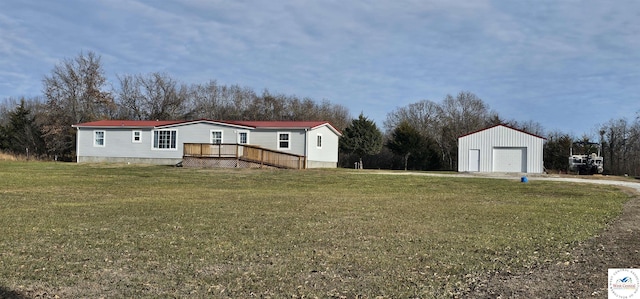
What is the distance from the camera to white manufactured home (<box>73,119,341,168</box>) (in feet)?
106

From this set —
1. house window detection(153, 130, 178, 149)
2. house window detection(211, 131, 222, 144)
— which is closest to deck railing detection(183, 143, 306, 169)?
house window detection(211, 131, 222, 144)

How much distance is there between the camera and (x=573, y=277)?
17.1ft

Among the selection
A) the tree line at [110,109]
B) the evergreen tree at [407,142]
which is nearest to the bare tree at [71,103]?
the tree line at [110,109]

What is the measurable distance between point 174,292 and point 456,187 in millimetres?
16339

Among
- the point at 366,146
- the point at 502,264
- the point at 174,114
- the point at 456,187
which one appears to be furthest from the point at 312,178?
the point at 174,114

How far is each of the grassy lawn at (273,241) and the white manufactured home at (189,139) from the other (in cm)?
1732

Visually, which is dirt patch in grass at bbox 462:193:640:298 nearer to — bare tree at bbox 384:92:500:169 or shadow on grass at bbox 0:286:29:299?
shadow on grass at bbox 0:286:29:299

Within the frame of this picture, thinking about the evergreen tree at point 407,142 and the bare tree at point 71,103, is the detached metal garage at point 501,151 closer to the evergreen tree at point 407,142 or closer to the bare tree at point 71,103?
the evergreen tree at point 407,142

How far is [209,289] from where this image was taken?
4.66 m

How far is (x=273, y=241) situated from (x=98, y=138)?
32.6 m
